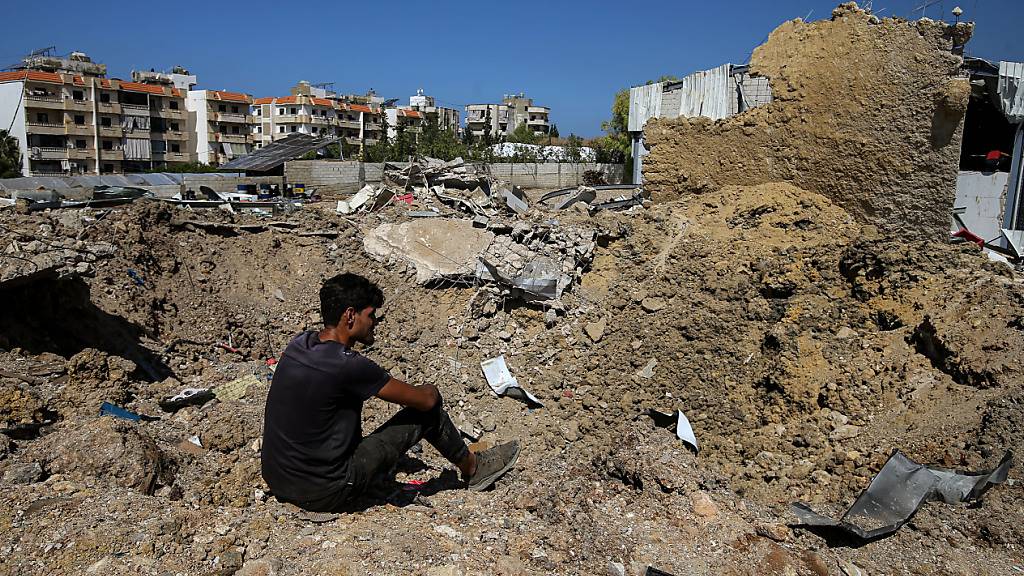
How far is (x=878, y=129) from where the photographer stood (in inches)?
281

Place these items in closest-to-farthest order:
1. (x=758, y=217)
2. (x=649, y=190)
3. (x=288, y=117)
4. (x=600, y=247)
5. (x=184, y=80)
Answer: (x=758, y=217)
(x=600, y=247)
(x=649, y=190)
(x=184, y=80)
(x=288, y=117)

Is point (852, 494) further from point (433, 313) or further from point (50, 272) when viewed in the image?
point (50, 272)

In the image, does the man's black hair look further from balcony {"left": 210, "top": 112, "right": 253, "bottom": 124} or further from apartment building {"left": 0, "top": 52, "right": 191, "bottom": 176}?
balcony {"left": 210, "top": 112, "right": 253, "bottom": 124}

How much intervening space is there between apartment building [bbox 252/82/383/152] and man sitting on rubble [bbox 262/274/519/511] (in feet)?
148

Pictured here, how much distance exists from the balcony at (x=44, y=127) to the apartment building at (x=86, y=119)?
0.01m

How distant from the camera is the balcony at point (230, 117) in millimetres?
41938

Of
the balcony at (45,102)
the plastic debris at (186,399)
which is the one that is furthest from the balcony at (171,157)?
the plastic debris at (186,399)

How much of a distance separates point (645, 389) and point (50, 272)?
5.03 m

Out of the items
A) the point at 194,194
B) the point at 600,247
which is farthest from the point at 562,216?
the point at 194,194

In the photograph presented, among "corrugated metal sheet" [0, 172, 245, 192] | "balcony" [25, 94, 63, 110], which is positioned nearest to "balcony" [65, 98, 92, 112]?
"balcony" [25, 94, 63, 110]

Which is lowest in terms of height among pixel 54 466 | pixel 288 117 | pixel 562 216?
pixel 54 466

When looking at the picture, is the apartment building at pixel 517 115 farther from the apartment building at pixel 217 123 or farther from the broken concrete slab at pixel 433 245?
the broken concrete slab at pixel 433 245

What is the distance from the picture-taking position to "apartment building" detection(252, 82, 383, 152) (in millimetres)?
47656

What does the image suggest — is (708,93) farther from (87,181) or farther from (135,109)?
(135,109)
